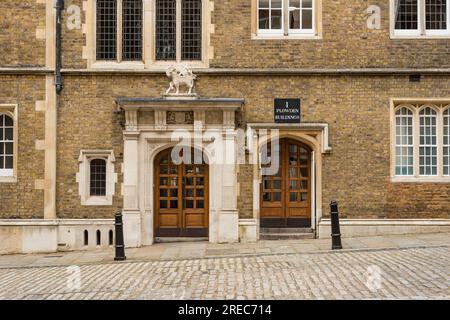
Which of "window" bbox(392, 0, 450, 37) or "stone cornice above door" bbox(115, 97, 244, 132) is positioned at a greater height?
"window" bbox(392, 0, 450, 37)

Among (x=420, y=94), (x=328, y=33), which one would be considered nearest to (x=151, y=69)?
(x=328, y=33)

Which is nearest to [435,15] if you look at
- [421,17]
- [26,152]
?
[421,17]

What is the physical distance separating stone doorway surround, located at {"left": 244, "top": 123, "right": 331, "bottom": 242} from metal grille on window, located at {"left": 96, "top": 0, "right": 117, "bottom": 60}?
416cm

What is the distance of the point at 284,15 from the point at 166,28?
10.3 feet

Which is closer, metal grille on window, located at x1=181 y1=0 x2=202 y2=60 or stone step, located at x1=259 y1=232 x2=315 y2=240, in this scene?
stone step, located at x1=259 y1=232 x2=315 y2=240

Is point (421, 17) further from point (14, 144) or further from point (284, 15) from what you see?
point (14, 144)

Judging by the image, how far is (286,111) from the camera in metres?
14.9

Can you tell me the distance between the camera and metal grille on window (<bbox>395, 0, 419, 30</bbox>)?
15.2 meters

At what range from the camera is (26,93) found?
15.0m

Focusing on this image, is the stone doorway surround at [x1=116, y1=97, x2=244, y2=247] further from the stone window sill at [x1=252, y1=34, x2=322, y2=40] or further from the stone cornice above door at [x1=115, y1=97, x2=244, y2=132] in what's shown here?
the stone window sill at [x1=252, y1=34, x2=322, y2=40]

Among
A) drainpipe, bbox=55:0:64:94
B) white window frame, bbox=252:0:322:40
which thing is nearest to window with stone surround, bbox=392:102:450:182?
white window frame, bbox=252:0:322:40

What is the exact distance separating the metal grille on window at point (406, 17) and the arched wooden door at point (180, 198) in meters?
6.30

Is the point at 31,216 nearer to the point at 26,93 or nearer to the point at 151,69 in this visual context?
the point at 26,93

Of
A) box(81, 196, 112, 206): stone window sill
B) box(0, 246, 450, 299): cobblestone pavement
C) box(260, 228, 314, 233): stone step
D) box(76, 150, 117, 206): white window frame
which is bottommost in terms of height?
box(0, 246, 450, 299): cobblestone pavement
